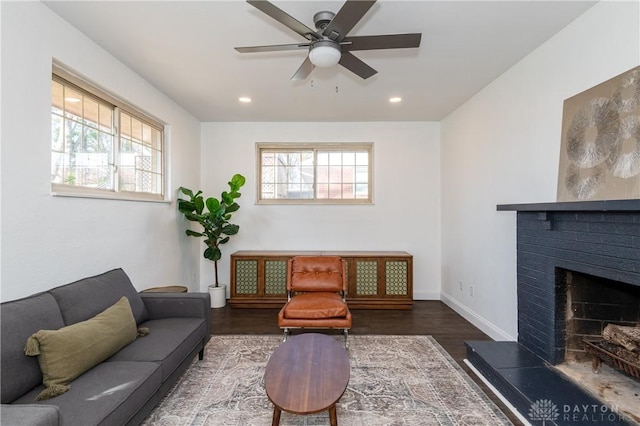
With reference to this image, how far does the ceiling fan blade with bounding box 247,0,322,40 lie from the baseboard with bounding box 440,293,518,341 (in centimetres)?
321

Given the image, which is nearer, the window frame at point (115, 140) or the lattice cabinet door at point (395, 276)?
the window frame at point (115, 140)

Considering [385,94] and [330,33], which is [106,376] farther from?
[385,94]

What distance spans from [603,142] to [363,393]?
7.91 feet

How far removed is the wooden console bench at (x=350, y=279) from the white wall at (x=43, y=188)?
1.47 meters

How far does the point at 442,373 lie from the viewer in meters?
2.56

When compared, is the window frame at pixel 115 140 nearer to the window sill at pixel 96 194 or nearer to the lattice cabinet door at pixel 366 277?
the window sill at pixel 96 194

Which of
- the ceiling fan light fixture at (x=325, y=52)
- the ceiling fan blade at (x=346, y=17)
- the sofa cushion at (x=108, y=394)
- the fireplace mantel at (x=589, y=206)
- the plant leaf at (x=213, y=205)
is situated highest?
the ceiling fan blade at (x=346, y=17)

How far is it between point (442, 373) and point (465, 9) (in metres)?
2.83

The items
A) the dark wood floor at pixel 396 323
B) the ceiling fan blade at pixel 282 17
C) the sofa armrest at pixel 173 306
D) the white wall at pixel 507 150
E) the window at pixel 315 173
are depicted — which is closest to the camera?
the ceiling fan blade at pixel 282 17

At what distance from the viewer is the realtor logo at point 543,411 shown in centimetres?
173

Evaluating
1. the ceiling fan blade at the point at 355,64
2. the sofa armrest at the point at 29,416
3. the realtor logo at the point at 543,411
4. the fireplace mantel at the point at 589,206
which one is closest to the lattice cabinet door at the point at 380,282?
the fireplace mantel at the point at 589,206

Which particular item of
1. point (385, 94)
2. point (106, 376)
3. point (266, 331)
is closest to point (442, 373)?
point (266, 331)

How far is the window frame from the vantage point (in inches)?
91.4

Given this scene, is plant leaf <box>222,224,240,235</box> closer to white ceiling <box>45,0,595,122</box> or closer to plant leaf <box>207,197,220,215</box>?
plant leaf <box>207,197,220,215</box>
